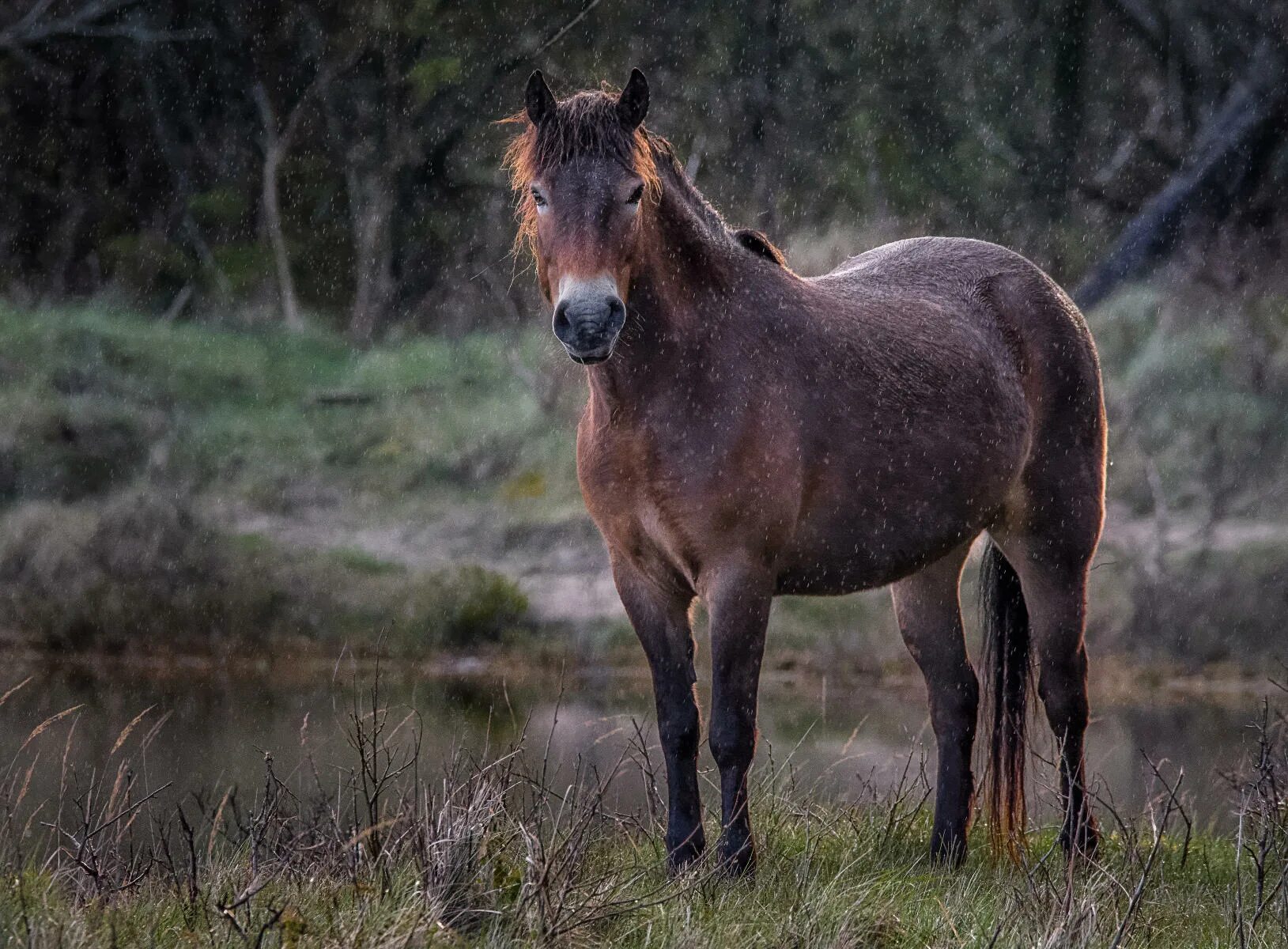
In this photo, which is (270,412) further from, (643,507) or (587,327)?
(587,327)

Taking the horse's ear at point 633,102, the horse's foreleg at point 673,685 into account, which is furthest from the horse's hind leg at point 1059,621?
the horse's ear at point 633,102

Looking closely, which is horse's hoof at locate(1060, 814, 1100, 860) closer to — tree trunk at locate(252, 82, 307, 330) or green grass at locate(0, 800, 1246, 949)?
green grass at locate(0, 800, 1246, 949)

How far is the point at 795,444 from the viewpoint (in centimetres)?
421

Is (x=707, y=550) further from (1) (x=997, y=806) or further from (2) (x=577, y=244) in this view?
(1) (x=997, y=806)

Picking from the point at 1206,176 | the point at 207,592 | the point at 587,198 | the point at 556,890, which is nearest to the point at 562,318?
the point at 587,198

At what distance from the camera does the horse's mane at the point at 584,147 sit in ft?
12.5

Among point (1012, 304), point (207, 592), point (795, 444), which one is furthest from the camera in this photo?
point (207, 592)

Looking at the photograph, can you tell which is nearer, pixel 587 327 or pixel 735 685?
pixel 587 327

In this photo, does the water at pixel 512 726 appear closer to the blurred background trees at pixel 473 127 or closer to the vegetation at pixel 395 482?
the vegetation at pixel 395 482

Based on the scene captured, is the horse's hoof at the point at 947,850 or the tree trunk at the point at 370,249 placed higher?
the tree trunk at the point at 370,249

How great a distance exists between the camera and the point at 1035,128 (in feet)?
57.7

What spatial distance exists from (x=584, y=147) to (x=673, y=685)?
1.67m

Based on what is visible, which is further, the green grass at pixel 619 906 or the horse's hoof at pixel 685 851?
the horse's hoof at pixel 685 851

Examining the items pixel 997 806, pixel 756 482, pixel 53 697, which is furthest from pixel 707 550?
pixel 53 697
